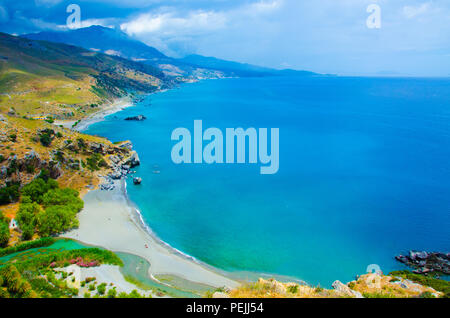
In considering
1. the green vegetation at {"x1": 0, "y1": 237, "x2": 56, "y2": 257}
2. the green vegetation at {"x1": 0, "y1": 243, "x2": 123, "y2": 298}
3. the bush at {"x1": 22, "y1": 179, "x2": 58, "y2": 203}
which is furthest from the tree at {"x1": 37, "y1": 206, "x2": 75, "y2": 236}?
the bush at {"x1": 22, "y1": 179, "x2": 58, "y2": 203}

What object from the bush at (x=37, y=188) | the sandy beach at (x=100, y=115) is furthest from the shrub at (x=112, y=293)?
the sandy beach at (x=100, y=115)

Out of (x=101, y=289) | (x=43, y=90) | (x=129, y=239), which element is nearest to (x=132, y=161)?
(x=129, y=239)

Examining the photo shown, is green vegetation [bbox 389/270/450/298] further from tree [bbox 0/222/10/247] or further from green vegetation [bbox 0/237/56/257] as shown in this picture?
tree [bbox 0/222/10/247]

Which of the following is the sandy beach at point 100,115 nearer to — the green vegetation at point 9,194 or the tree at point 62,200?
the green vegetation at point 9,194

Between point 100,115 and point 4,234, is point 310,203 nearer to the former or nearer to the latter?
point 4,234
